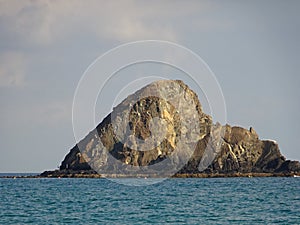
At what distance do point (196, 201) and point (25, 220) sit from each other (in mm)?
26657

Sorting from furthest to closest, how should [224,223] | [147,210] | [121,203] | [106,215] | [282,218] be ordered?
[121,203] < [147,210] < [106,215] < [282,218] < [224,223]

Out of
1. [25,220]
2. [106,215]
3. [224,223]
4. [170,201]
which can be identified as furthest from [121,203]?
[224,223]

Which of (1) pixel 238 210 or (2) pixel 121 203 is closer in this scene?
(1) pixel 238 210

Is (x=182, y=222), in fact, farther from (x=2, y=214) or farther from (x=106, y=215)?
(x=2, y=214)

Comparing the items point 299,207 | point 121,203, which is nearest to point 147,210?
point 121,203

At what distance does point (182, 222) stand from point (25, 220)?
1445 centimetres

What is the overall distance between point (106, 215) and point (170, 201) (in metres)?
19.3

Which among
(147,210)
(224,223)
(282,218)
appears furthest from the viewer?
(147,210)

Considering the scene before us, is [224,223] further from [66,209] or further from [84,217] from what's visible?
[66,209]

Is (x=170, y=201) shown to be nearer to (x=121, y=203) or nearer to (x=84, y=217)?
(x=121, y=203)

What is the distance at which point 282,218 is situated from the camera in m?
59.5

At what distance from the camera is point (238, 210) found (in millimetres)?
66438

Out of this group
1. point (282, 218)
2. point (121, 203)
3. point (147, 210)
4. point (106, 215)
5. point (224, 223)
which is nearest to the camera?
point (224, 223)

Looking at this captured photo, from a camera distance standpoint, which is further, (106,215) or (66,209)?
(66,209)
